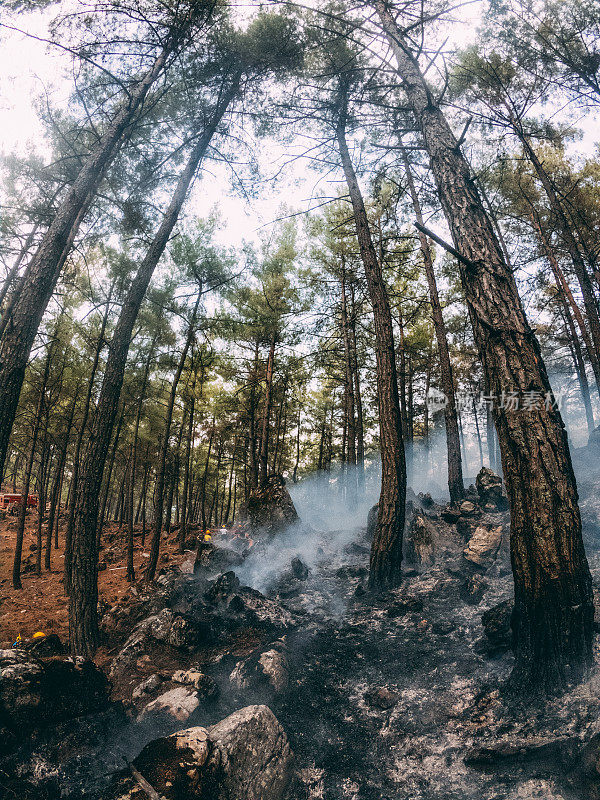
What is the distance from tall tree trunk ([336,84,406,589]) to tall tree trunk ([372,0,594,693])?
8.74 ft

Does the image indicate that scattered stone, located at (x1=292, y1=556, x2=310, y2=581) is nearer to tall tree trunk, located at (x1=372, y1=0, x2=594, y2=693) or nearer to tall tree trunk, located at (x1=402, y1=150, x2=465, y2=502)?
tall tree trunk, located at (x1=372, y1=0, x2=594, y2=693)

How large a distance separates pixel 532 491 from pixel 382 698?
2248 mm

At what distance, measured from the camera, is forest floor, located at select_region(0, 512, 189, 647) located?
6527mm

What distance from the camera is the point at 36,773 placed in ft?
7.45

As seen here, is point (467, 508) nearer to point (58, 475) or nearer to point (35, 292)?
point (35, 292)

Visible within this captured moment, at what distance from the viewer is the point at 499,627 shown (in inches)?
130

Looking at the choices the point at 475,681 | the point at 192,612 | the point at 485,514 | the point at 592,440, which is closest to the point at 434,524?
the point at 485,514

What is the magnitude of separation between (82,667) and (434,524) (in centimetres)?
641

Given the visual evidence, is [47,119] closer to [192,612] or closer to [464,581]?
[192,612]

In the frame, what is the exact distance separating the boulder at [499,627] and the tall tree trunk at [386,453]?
1.97 m

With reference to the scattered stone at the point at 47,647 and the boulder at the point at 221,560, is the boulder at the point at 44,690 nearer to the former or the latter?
the scattered stone at the point at 47,647

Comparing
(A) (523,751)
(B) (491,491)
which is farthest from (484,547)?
(A) (523,751)

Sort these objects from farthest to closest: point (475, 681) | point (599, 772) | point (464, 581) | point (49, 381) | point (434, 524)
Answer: point (49, 381)
point (434, 524)
point (464, 581)
point (475, 681)
point (599, 772)

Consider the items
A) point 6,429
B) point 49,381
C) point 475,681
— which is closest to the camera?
point 475,681
